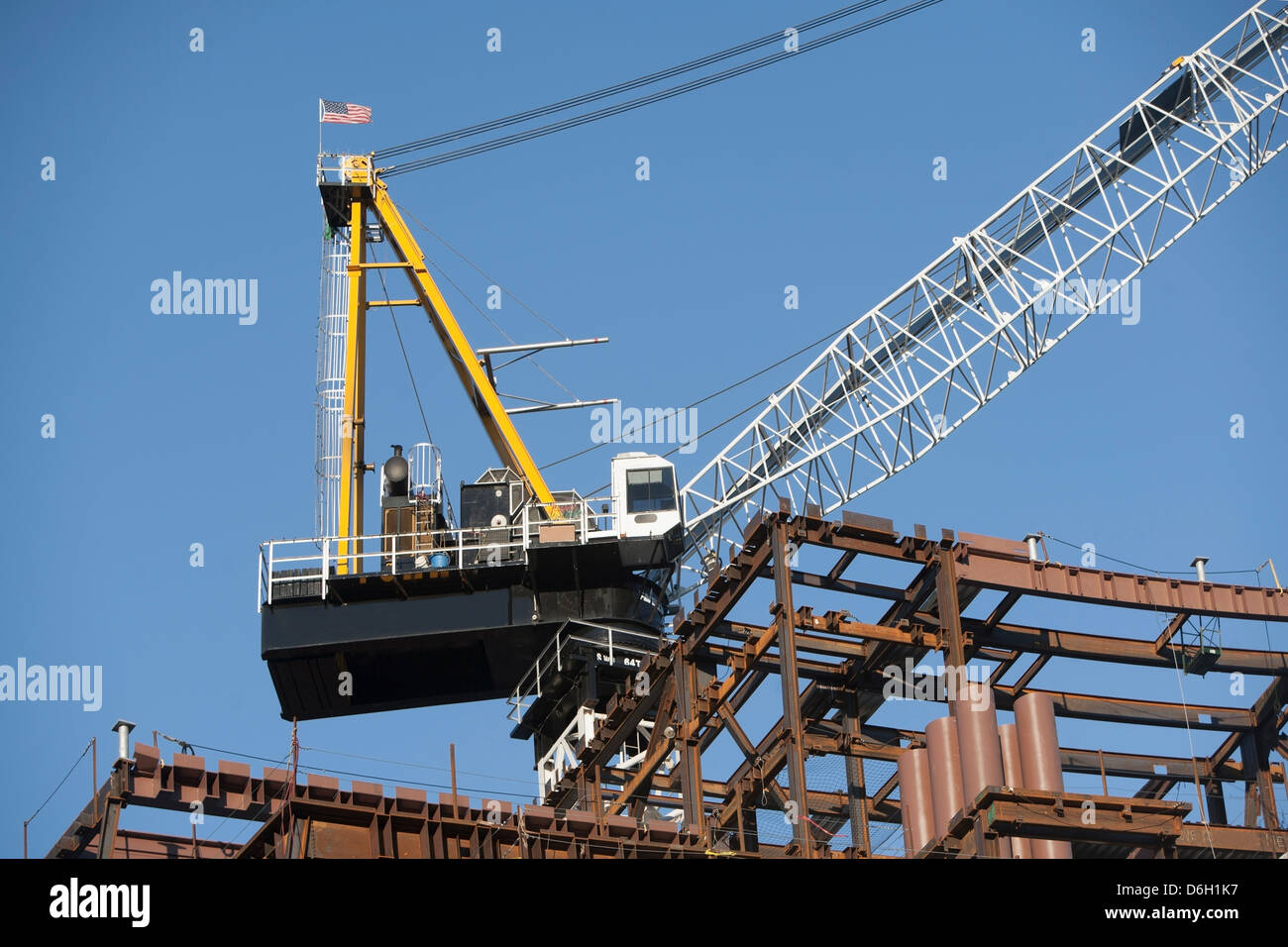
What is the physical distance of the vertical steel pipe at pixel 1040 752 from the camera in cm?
4516

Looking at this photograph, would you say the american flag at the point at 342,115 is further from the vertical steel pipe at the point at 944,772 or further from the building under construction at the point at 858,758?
the vertical steel pipe at the point at 944,772

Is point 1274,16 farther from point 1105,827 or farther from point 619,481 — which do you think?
point 1105,827

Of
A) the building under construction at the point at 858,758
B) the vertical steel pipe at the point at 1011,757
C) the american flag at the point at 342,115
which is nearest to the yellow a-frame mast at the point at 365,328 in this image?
the american flag at the point at 342,115

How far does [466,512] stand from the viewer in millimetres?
74438

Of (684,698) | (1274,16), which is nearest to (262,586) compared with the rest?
(684,698)

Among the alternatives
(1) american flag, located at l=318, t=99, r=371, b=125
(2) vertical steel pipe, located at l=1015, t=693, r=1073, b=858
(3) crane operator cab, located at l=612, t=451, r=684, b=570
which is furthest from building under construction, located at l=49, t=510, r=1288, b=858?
(1) american flag, located at l=318, t=99, r=371, b=125

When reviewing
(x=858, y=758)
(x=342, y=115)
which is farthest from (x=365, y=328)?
(x=858, y=758)

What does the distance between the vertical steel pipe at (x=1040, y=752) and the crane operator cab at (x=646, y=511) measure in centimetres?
2729

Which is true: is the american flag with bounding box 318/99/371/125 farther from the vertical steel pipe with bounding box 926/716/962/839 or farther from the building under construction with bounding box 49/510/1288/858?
the vertical steel pipe with bounding box 926/716/962/839

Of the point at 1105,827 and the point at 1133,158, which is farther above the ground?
the point at 1133,158

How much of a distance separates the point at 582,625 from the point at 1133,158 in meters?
28.1

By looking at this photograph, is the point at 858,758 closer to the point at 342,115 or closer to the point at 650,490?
the point at 650,490

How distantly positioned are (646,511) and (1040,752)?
2906cm
